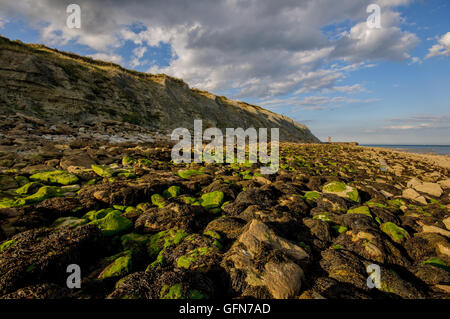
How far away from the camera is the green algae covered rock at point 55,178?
237 inches

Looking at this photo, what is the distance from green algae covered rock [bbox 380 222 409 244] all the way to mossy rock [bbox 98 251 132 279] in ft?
16.5

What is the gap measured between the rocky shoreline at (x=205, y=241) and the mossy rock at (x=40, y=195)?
3cm

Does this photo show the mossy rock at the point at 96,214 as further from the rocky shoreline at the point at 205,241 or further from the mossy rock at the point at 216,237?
the mossy rock at the point at 216,237

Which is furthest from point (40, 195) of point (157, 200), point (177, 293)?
point (177, 293)

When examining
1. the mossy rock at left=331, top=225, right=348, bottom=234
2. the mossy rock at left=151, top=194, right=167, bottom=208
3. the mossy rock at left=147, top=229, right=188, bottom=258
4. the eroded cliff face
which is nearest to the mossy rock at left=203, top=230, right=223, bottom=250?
the mossy rock at left=147, top=229, right=188, bottom=258

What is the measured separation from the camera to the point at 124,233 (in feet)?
13.0

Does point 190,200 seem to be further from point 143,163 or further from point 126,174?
point 143,163

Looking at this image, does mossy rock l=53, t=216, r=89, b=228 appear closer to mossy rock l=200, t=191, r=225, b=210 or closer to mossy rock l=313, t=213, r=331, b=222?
mossy rock l=200, t=191, r=225, b=210

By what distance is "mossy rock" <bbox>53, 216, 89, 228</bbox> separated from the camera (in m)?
3.87

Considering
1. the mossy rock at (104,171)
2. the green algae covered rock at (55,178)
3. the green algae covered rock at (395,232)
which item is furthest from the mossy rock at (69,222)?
the green algae covered rock at (395,232)

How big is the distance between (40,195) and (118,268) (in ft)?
11.8

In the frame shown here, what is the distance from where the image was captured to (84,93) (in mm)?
19406
